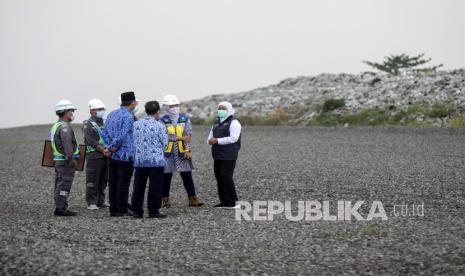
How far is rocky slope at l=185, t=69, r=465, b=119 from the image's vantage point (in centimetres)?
3727

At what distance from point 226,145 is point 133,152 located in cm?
156

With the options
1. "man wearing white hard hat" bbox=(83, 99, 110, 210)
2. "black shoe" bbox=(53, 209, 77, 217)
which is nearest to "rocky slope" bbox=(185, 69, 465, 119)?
"man wearing white hard hat" bbox=(83, 99, 110, 210)

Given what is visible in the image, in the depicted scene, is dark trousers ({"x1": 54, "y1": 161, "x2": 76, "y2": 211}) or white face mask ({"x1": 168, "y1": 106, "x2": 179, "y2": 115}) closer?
dark trousers ({"x1": 54, "y1": 161, "x2": 76, "y2": 211})

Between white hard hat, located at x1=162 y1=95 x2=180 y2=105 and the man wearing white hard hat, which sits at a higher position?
white hard hat, located at x1=162 y1=95 x2=180 y2=105

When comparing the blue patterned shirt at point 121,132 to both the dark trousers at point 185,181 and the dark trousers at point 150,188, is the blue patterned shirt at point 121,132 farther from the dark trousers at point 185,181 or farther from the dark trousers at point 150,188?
the dark trousers at point 185,181

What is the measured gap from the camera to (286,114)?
4066cm

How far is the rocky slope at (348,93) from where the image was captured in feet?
122

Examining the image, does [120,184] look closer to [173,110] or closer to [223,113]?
[173,110]

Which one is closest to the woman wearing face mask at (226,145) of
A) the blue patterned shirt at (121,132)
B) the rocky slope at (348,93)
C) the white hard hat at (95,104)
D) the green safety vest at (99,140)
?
the blue patterned shirt at (121,132)

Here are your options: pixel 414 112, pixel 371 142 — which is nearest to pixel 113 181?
pixel 371 142

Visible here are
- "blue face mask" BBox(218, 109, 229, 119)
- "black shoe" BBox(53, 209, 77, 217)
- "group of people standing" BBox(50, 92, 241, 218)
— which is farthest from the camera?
"blue face mask" BBox(218, 109, 229, 119)

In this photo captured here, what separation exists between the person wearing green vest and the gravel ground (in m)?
0.46

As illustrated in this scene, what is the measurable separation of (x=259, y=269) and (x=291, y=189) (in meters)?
7.38

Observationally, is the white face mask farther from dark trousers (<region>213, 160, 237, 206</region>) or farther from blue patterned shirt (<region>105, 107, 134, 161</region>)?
dark trousers (<region>213, 160, 237, 206</region>)
